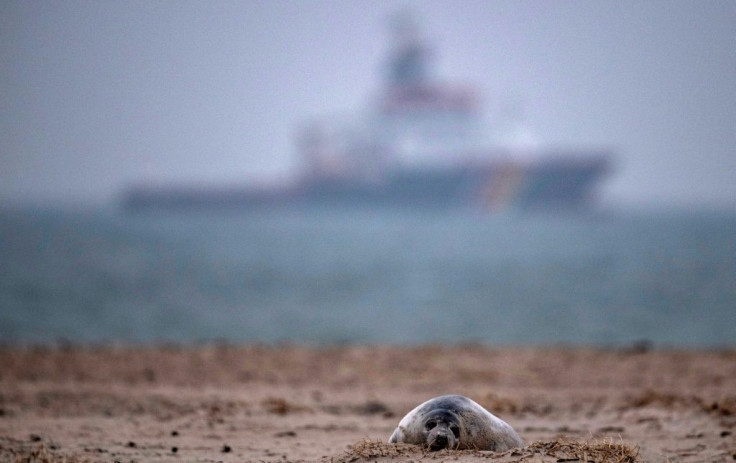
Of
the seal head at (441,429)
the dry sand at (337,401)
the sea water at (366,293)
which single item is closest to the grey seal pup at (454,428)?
the seal head at (441,429)

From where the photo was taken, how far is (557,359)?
955 centimetres

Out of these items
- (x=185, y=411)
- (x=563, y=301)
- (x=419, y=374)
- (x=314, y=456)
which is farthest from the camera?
(x=563, y=301)

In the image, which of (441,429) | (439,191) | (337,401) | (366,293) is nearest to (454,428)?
(441,429)

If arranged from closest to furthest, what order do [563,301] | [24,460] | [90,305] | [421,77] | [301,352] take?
[24,460] < [301,352] < [90,305] < [563,301] < [421,77]

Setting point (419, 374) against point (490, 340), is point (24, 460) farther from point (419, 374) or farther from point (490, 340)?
point (490, 340)

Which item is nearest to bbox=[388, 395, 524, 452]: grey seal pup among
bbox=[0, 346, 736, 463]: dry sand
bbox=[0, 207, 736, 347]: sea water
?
bbox=[0, 346, 736, 463]: dry sand

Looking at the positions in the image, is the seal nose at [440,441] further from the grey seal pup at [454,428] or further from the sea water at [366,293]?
the sea water at [366,293]

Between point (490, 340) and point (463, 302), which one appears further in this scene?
point (463, 302)

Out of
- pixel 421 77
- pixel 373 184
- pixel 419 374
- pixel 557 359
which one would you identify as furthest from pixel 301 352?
pixel 421 77

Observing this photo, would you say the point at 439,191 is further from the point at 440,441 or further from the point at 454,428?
the point at 440,441

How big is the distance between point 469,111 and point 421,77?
680 centimetres

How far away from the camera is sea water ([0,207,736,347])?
1733 cm

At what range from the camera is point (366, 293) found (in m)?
26.3

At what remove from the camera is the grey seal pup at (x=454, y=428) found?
4.21 m
